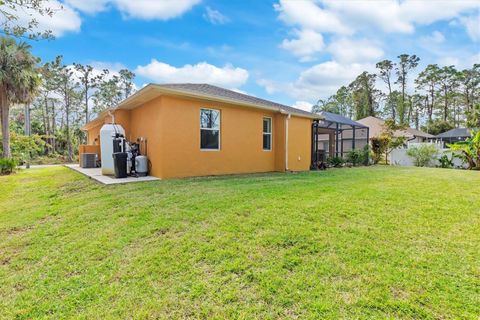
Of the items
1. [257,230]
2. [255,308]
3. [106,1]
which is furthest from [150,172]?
[255,308]

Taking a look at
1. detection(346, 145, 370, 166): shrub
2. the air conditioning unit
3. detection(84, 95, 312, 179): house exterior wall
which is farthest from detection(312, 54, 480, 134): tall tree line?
the air conditioning unit

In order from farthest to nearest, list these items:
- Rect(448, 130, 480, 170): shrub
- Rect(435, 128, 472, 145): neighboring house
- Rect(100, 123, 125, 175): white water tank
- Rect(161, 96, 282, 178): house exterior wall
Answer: Rect(435, 128, 472, 145): neighboring house → Rect(448, 130, 480, 170): shrub → Rect(100, 123, 125, 175): white water tank → Rect(161, 96, 282, 178): house exterior wall

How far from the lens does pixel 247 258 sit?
3014 millimetres

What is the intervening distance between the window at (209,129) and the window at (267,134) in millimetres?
2478

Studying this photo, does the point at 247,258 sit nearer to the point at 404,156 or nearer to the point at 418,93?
the point at 404,156

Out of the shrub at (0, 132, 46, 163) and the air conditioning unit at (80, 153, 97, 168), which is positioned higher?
the shrub at (0, 132, 46, 163)

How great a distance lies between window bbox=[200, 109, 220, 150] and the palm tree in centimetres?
1227

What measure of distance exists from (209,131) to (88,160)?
8.50 metres

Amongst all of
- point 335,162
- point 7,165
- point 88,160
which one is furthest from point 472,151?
point 7,165

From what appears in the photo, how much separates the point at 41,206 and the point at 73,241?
9.75 feet

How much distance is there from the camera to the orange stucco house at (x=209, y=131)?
8.54 metres

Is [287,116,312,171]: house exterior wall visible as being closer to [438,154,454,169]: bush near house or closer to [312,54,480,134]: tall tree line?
[438,154,454,169]: bush near house

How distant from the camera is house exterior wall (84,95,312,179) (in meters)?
8.56

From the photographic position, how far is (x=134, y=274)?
9.29ft
